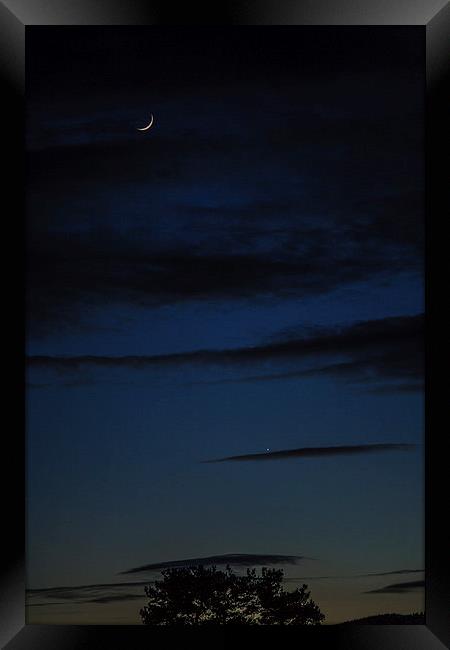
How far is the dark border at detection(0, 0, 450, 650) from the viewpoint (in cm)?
194

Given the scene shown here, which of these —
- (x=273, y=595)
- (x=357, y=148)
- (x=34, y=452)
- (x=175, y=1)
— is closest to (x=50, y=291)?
(x=34, y=452)

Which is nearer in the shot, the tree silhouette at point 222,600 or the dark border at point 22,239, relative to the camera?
the dark border at point 22,239

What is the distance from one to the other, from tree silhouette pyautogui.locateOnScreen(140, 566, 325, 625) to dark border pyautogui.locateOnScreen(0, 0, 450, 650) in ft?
14.1

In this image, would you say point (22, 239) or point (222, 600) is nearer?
point (22, 239)

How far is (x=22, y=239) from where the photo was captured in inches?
81.0

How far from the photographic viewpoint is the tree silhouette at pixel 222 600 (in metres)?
6.27

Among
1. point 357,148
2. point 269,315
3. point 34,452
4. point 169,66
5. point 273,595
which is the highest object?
point 169,66

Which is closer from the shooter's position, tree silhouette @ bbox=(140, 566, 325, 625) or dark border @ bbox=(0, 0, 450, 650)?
dark border @ bbox=(0, 0, 450, 650)

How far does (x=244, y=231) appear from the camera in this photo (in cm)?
550

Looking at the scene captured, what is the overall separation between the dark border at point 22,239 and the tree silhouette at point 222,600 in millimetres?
4290

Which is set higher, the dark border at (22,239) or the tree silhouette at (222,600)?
the dark border at (22,239)

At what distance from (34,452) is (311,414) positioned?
2.17 metres

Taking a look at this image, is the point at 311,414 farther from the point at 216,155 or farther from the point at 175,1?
the point at 175,1

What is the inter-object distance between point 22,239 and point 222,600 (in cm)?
513
